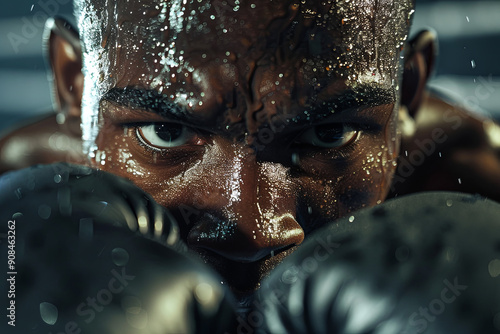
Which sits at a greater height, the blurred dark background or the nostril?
the nostril

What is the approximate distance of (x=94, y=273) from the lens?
441 millimetres

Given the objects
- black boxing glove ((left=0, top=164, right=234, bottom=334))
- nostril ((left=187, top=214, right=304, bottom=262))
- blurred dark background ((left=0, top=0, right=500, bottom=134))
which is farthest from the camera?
blurred dark background ((left=0, top=0, right=500, bottom=134))

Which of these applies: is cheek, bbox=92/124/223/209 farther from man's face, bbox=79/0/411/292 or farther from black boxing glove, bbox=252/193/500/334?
black boxing glove, bbox=252/193/500/334

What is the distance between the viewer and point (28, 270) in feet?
1.47

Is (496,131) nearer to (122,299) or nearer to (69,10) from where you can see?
(122,299)

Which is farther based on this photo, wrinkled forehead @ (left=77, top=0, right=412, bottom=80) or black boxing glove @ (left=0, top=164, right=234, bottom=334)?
wrinkled forehead @ (left=77, top=0, right=412, bottom=80)

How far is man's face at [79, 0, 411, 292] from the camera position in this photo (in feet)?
2.24

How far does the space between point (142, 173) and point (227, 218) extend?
0.63 ft

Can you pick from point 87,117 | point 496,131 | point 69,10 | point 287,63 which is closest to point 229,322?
point 287,63

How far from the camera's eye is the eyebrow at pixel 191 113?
72 cm
